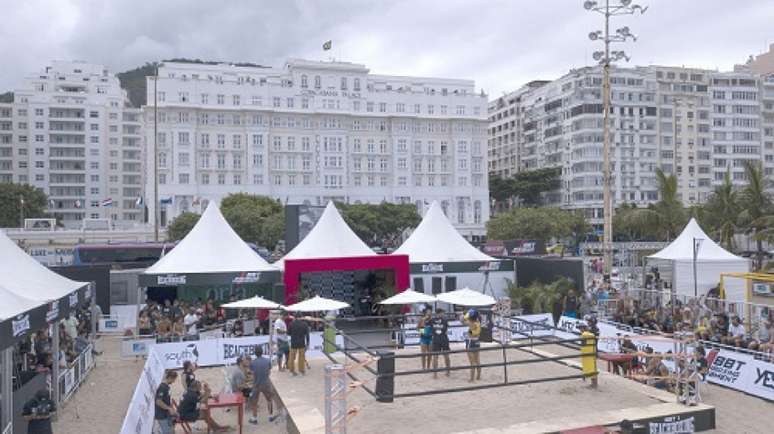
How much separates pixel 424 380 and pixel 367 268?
866 centimetres

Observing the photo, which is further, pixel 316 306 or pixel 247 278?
pixel 247 278

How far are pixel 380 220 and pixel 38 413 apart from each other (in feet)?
219

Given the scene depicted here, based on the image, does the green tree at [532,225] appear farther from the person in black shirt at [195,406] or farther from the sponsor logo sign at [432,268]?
the person in black shirt at [195,406]

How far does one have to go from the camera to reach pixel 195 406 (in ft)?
40.8

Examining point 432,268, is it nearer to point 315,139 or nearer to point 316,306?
point 316,306

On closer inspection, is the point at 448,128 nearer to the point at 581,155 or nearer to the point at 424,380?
the point at 581,155

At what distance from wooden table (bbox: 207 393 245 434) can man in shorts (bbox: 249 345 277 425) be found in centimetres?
52

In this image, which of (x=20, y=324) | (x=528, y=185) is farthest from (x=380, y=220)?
(x=20, y=324)

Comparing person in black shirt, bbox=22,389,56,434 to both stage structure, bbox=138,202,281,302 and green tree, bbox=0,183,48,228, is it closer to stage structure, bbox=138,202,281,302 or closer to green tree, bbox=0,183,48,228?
stage structure, bbox=138,202,281,302

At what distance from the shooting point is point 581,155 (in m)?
94.4

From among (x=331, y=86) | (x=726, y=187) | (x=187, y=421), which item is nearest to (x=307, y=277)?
(x=187, y=421)

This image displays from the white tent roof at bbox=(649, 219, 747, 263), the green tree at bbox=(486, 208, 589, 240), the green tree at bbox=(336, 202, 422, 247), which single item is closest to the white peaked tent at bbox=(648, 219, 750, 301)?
the white tent roof at bbox=(649, 219, 747, 263)

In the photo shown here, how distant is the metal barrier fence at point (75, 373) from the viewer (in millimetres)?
15633

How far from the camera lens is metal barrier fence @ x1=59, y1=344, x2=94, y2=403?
51.3ft
